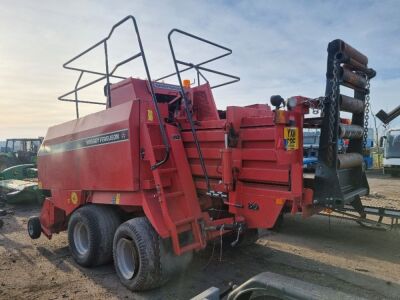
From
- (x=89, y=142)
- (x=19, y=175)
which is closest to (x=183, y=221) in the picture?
(x=89, y=142)

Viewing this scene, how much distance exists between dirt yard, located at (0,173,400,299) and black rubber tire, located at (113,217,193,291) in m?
0.17

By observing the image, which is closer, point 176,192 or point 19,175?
point 176,192

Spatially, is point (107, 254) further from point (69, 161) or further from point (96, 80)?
point (96, 80)

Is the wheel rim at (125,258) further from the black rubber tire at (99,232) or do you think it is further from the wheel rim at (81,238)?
the wheel rim at (81,238)

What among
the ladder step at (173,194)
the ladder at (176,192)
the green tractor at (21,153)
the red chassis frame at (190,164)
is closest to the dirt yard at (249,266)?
the ladder at (176,192)

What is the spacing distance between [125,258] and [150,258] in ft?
2.00

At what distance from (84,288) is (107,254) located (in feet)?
1.84

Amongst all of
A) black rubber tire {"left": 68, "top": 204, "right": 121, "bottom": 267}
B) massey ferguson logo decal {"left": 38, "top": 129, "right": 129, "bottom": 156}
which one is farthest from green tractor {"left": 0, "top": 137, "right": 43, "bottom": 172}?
black rubber tire {"left": 68, "top": 204, "right": 121, "bottom": 267}

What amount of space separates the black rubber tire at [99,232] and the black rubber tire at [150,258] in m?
0.68

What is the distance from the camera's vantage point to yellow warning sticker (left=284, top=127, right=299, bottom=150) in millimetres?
3496

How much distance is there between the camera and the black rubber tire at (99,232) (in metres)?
Result: 4.71

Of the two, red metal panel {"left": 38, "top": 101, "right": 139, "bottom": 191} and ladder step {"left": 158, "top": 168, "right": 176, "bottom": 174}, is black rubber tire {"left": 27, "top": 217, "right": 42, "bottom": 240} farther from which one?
ladder step {"left": 158, "top": 168, "right": 176, "bottom": 174}

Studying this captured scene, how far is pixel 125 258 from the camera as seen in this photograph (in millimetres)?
4355

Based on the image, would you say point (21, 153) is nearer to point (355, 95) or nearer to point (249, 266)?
point (249, 266)
